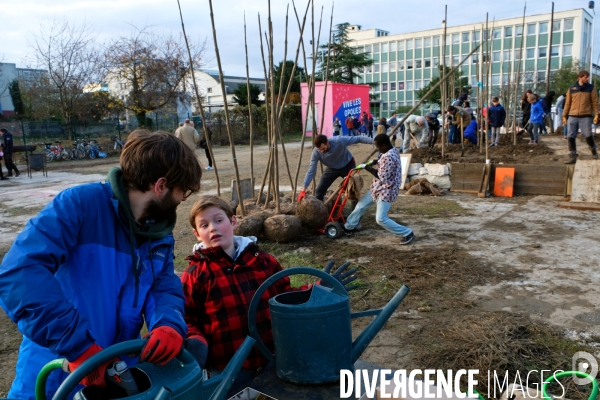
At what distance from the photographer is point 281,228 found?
221 inches

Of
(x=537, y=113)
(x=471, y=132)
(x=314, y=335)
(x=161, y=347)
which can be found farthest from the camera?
(x=471, y=132)

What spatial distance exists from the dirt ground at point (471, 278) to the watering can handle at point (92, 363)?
2.11 metres

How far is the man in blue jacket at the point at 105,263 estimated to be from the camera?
1.16m

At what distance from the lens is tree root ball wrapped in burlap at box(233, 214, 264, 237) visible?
5500mm

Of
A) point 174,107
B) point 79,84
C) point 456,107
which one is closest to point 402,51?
point 174,107

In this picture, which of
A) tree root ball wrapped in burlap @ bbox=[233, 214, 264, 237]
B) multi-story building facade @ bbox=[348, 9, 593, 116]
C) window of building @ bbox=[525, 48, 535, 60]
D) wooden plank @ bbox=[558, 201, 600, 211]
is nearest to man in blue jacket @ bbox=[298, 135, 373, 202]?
tree root ball wrapped in burlap @ bbox=[233, 214, 264, 237]

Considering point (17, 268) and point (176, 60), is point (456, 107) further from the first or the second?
point (176, 60)

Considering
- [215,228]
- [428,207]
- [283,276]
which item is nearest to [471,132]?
[428,207]

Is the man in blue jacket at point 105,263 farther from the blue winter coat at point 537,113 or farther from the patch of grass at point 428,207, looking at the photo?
the blue winter coat at point 537,113

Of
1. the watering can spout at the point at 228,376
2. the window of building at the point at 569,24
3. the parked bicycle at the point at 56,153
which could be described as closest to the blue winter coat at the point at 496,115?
the watering can spout at the point at 228,376

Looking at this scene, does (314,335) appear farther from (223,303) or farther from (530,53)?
(530,53)

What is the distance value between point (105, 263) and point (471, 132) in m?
13.3

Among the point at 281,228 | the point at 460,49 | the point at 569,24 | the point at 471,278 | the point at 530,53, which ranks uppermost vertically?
the point at 569,24

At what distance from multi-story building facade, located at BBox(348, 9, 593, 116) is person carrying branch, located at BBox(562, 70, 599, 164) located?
144 ft
